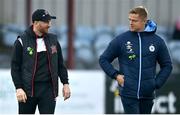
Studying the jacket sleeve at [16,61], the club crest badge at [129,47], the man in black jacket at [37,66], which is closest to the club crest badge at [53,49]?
the man in black jacket at [37,66]

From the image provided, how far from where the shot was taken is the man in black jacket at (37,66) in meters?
7.15

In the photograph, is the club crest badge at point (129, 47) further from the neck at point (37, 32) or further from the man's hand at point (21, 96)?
the man's hand at point (21, 96)

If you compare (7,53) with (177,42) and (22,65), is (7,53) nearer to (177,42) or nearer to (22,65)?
(177,42)

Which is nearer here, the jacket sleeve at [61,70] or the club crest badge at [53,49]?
the club crest badge at [53,49]

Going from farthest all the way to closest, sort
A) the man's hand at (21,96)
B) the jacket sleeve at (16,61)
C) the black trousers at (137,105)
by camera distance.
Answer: the black trousers at (137,105) → the jacket sleeve at (16,61) → the man's hand at (21,96)

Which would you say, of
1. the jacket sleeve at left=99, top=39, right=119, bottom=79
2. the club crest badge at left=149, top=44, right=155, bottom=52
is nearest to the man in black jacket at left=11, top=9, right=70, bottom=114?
the jacket sleeve at left=99, top=39, right=119, bottom=79

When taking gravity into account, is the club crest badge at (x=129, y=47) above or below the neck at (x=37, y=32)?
below

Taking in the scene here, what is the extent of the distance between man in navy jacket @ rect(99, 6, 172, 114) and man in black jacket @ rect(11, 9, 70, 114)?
1.76ft

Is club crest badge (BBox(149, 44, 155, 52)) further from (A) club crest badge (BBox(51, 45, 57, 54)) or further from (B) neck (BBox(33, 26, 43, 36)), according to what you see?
(B) neck (BBox(33, 26, 43, 36))

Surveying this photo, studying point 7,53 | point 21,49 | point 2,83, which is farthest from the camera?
point 7,53

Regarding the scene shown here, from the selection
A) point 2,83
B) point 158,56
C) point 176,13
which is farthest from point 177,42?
point 158,56

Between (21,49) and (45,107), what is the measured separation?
59 cm

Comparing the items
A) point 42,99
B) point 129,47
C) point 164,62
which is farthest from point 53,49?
point 164,62

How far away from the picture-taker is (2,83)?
40.8 ft
